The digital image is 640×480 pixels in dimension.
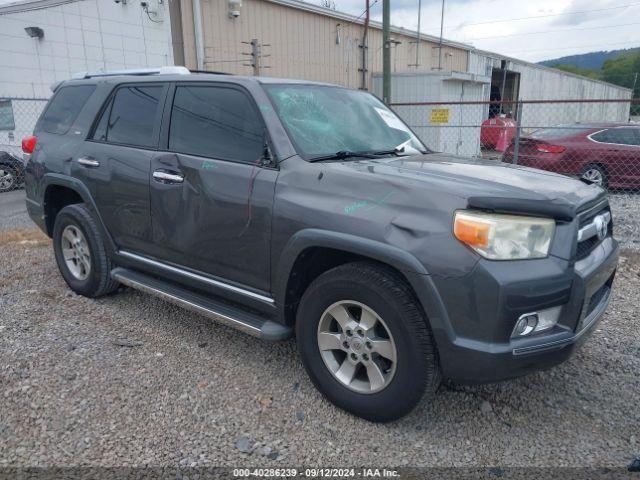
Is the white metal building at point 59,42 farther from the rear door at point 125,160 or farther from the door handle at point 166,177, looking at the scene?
the door handle at point 166,177

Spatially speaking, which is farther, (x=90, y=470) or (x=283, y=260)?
(x=283, y=260)

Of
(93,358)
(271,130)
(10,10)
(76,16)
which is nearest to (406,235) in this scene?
(271,130)

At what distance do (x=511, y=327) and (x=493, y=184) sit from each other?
74cm

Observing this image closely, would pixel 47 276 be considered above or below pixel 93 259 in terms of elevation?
below

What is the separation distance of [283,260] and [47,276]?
338cm

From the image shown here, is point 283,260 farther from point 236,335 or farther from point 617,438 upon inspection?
point 617,438

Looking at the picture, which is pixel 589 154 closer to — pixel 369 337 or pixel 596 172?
pixel 596 172

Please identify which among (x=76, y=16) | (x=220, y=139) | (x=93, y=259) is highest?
(x=76, y=16)

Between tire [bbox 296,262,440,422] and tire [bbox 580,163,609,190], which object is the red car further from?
tire [bbox 296,262,440,422]

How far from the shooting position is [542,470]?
2506 mm

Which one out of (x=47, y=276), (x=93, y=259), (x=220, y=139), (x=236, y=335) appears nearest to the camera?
(x=220, y=139)

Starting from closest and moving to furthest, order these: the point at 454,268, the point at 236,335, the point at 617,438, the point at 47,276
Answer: the point at 454,268 → the point at 617,438 → the point at 236,335 → the point at 47,276

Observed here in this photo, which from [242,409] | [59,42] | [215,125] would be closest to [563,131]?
[215,125]

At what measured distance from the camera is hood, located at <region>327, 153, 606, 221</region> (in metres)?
2.44
